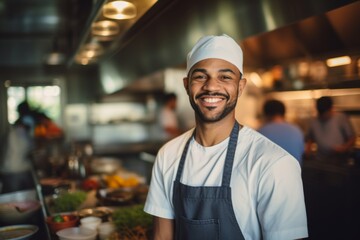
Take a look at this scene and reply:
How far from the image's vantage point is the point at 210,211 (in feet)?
5.16

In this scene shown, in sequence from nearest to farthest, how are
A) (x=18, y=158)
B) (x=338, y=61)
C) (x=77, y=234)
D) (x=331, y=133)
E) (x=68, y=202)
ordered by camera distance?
(x=77, y=234), (x=68, y=202), (x=331, y=133), (x=338, y=61), (x=18, y=158)

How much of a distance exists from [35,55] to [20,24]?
2.01m

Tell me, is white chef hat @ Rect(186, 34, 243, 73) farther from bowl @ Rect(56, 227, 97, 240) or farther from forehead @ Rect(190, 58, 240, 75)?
bowl @ Rect(56, 227, 97, 240)

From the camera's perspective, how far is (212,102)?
1.65 meters

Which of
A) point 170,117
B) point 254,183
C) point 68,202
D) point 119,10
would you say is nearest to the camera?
point 254,183

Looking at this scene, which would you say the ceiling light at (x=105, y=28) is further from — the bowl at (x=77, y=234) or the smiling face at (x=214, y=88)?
the bowl at (x=77, y=234)

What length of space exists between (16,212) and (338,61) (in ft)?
14.5

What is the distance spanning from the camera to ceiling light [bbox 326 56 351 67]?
4.91 m

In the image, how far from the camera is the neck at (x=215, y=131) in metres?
1.72

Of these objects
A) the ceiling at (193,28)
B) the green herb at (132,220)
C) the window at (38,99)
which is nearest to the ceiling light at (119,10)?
the ceiling at (193,28)

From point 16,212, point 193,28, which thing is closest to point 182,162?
point 16,212

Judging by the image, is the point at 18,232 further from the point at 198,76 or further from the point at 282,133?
the point at 282,133

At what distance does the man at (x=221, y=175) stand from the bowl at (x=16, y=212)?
44.8 inches

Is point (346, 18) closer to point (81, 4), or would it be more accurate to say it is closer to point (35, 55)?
point (81, 4)
